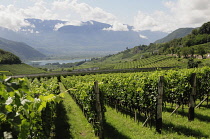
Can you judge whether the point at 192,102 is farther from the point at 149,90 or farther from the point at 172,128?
the point at 149,90

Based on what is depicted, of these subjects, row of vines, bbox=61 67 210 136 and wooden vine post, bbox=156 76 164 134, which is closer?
wooden vine post, bbox=156 76 164 134

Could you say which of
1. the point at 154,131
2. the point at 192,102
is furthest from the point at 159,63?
the point at 154,131

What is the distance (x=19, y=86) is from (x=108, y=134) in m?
10.1

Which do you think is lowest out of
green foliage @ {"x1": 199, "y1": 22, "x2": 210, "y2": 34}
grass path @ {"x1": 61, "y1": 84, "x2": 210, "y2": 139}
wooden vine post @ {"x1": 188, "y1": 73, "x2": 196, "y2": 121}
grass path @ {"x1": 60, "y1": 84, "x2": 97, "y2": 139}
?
grass path @ {"x1": 60, "y1": 84, "x2": 97, "y2": 139}

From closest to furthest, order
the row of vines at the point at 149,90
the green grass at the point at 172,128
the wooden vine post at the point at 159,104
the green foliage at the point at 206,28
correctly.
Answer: the green grass at the point at 172,128 < the wooden vine post at the point at 159,104 < the row of vines at the point at 149,90 < the green foliage at the point at 206,28

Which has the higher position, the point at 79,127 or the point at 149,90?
the point at 149,90

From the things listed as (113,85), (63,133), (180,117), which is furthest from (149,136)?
(113,85)

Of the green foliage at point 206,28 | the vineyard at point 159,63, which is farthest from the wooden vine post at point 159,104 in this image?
the green foliage at point 206,28

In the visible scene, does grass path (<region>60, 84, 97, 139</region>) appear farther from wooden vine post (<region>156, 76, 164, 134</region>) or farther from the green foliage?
Answer: the green foliage

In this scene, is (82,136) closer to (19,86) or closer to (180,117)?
(180,117)

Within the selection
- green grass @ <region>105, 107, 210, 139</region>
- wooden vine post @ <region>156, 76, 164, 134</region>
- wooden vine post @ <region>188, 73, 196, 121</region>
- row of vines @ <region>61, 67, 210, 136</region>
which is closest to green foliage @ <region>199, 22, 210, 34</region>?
row of vines @ <region>61, 67, 210, 136</region>

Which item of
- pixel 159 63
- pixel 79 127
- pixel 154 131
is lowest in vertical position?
pixel 79 127

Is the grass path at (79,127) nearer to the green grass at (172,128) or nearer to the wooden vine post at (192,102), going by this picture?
the green grass at (172,128)

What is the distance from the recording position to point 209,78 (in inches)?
581
